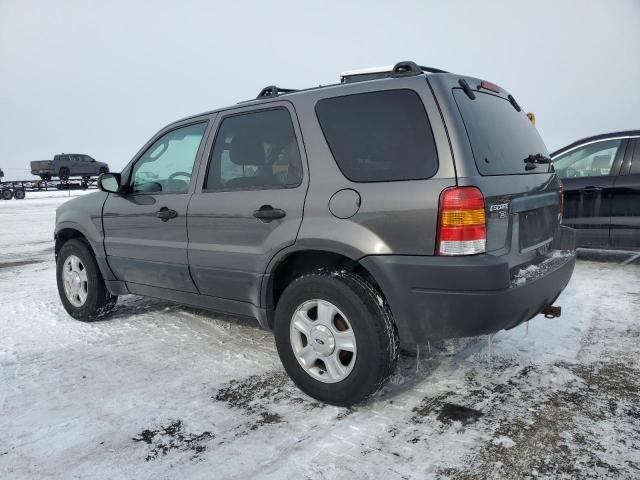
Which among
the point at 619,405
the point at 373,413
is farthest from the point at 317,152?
the point at 619,405

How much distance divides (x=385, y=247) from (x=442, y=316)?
1.51 ft

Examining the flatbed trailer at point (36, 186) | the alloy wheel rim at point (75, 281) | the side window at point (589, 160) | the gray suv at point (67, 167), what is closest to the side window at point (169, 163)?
the alloy wheel rim at point (75, 281)

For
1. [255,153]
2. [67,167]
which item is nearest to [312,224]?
[255,153]

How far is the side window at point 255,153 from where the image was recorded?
3.03 m

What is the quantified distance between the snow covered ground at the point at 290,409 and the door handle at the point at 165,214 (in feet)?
3.38

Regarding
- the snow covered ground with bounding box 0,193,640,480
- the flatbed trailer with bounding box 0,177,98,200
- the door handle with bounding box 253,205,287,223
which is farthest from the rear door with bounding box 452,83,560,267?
the flatbed trailer with bounding box 0,177,98,200

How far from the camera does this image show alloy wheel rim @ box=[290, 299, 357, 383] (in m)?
2.71

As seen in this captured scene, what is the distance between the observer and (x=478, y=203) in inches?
93.5

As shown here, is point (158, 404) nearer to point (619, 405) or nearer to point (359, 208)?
point (359, 208)

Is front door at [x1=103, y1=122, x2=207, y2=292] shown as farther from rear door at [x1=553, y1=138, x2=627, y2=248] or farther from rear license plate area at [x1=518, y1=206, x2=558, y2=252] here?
rear door at [x1=553, y1=138, x2=627, y2=248]

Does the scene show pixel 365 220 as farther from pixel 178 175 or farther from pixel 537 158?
pixel 178 175

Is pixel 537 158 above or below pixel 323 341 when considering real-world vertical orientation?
above

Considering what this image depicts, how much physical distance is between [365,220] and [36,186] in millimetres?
32472

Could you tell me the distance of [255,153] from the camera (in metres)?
3.26
